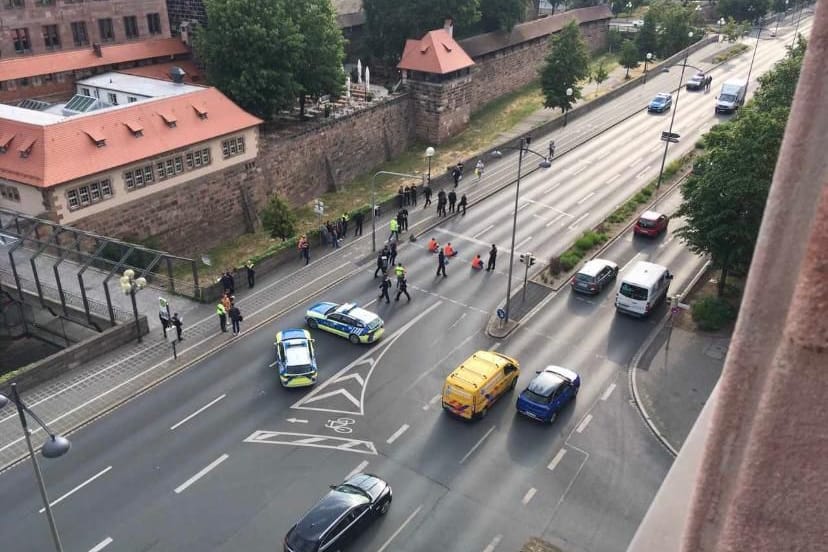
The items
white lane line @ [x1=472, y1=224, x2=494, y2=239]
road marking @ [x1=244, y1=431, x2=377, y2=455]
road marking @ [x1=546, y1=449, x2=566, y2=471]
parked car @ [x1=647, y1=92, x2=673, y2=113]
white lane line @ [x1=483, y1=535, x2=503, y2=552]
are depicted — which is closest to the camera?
white lane line @ [x1=483, y1=535, x2=503, y2=552]

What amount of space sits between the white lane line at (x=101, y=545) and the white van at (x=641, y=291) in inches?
909

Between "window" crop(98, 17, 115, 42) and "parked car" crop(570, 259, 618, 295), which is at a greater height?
"window" crop(98, 17, 115, 42)

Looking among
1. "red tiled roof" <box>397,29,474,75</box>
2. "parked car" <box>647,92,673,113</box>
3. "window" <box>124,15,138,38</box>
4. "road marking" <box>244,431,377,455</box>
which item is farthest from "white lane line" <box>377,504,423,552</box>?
"window" <box>124,15,138,38</box>

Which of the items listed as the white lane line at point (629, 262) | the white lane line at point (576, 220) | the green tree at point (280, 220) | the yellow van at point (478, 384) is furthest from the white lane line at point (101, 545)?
the white lane line at point (576, 220)

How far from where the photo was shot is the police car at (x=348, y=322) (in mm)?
29688

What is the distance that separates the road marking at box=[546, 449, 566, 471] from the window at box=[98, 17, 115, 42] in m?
55.6

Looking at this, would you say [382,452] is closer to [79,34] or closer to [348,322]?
[348,322]

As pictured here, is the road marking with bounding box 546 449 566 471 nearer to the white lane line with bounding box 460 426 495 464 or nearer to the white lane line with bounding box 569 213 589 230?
the white lane line with bounding box 460 426 495 464

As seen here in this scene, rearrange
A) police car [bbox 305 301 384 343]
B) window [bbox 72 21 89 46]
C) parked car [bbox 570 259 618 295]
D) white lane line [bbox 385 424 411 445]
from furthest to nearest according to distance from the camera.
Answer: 1. window [bbox 72 21 89 46]
2. parked car [bbox 570 259 618 295]
3. police car [bbox 305 301 384 343]
4. white lane line [bbox 385 424 411 445]

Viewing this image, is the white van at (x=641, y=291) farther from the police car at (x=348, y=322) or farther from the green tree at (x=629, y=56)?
the green tree at (x=629, y=56)

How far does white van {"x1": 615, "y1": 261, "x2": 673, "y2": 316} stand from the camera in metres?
31.5

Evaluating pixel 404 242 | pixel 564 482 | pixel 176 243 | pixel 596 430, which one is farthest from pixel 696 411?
pixel 176 243

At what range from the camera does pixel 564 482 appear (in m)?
22.4

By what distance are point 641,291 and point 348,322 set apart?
1342cm
